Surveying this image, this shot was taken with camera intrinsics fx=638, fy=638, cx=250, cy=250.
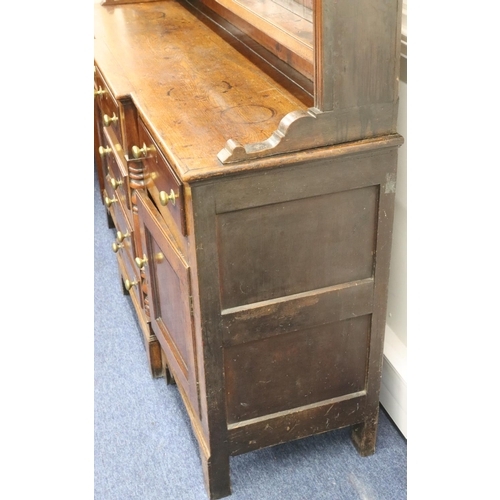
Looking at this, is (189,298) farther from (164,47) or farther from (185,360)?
(164,47)

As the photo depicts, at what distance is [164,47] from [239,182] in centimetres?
84

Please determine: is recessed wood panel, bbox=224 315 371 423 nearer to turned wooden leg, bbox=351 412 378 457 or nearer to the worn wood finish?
turned wooden leg, bbox=351 412 378 457

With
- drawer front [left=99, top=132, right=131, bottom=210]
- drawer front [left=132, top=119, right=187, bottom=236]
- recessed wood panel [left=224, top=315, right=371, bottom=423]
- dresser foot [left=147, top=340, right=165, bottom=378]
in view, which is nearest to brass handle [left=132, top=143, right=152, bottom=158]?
drawer front [left=132, top=119, right=187, bottom=236]

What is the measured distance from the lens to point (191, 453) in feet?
5.66

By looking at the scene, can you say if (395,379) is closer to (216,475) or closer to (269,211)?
(216,475)

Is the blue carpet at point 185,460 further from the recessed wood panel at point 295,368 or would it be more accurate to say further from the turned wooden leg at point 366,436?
the recessed wood panel at point 295,368

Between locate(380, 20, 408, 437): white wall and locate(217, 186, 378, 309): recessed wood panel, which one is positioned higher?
locate(217, 186, 378, 309): recessed wood panel

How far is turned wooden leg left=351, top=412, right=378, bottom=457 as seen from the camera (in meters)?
1.64

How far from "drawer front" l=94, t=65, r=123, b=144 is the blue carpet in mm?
775

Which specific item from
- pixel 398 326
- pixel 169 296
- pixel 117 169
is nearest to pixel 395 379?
pixel 398 326

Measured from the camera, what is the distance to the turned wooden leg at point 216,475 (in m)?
1.53

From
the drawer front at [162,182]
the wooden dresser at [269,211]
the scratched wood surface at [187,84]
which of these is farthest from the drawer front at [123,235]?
the scratched wood surface at [187,84]

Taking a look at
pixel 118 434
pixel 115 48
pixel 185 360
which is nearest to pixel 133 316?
pixel 118 434

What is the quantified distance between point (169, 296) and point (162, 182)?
1.11 ft
